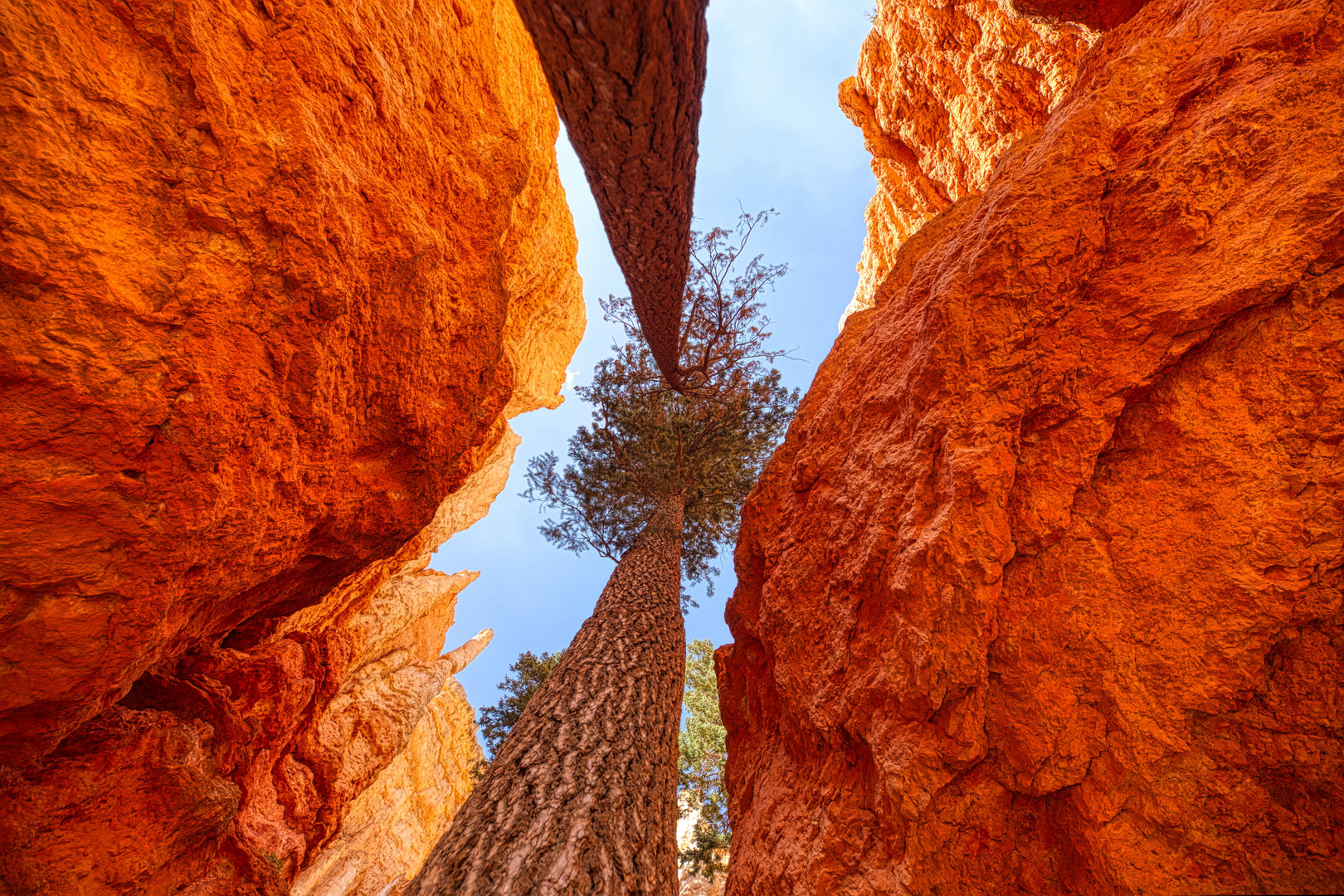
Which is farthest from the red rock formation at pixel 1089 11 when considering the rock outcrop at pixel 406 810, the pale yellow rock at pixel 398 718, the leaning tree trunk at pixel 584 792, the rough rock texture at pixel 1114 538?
the rock outcrop at pixel 406 810

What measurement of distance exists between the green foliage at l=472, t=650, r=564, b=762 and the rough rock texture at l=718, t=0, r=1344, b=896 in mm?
7977

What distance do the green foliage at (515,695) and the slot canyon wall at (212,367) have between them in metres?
4.72

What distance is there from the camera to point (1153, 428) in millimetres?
2533

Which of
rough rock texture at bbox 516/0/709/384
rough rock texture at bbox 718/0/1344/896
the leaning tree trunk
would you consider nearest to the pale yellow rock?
the leaning tree trunk

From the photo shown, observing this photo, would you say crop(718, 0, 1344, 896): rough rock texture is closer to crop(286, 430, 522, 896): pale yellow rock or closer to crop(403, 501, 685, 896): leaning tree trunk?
crop(403, 501, 685, 896): leaning tree trunk

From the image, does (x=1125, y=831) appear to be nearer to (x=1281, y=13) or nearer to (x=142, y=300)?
(x=1281, y=13)

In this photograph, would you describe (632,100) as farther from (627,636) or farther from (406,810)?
(406,810)

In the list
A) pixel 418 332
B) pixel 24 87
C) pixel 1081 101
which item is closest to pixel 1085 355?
pixel 1081 101

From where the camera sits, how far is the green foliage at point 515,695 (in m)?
9.84

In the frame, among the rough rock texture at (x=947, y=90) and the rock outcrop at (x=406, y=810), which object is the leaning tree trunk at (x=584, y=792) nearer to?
the rock outcrop at (x=406, y=810)

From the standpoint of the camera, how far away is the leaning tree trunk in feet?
7.64

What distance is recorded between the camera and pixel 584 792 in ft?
9.12

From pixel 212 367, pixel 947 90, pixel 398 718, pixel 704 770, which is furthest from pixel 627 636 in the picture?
pixel 947 90

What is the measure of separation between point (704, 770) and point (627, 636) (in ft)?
24.7
